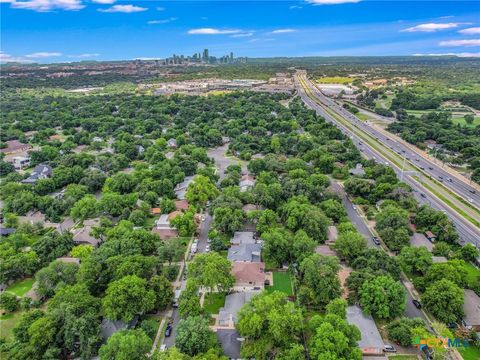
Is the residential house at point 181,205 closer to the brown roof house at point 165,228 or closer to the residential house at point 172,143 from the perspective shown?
the brown roof house at point 165,228

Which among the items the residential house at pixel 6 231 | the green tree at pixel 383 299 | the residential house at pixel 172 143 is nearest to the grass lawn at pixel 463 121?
the residential house at pixel 172 143

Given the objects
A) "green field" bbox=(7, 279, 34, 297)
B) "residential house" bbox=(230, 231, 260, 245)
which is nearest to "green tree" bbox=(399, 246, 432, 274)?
"residential house" bbox=(230, 231, 260, 245)

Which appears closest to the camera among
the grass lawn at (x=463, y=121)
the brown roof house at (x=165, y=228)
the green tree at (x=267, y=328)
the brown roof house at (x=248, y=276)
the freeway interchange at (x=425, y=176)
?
the green tree at (x=267, y=328)

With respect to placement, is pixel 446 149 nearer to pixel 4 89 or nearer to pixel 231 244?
pixel 231 244

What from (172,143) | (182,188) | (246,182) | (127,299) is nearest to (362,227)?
(246,182)

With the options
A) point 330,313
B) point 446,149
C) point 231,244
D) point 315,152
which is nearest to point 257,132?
point 315,152
